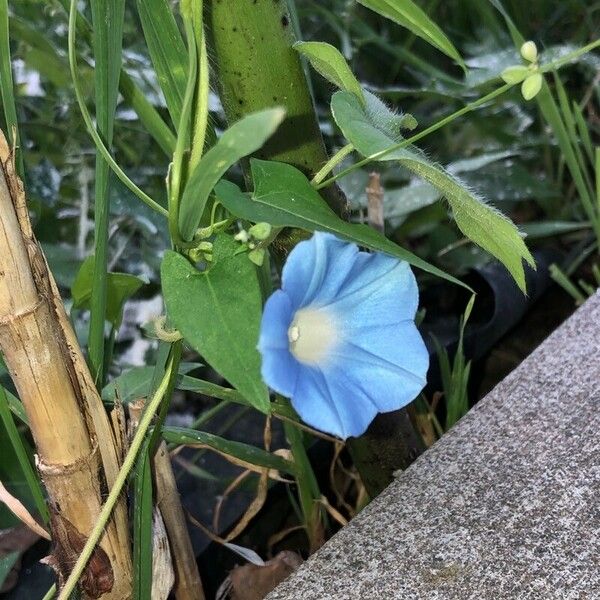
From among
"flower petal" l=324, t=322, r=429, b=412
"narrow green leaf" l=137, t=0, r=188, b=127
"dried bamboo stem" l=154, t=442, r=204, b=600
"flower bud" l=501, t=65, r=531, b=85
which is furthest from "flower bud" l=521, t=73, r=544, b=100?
"dried bamboo stem" l=154, t=442, r=204, b=600

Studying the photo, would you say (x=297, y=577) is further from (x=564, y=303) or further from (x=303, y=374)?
(x=564, y=303)

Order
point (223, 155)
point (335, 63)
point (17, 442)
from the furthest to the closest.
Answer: point (17, 442) < point (335, 63) < point (223, 155)

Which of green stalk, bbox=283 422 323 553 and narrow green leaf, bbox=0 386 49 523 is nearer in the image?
narrow green leaf, bbox=0 386 49 523

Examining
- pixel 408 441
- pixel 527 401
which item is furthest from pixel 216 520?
pixel 527 401

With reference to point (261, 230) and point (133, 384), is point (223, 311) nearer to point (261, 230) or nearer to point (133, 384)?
point (261, 230)

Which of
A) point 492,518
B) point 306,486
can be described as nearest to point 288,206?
point 492,518

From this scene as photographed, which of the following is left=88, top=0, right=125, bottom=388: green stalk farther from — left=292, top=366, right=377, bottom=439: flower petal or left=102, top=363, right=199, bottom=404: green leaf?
left=292, top=366, right=377, bottom=439: flower petal
